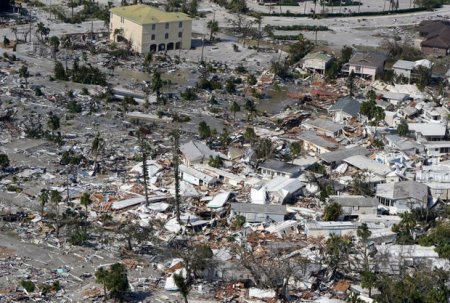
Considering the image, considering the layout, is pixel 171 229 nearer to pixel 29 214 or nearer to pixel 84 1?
pixel 29 214

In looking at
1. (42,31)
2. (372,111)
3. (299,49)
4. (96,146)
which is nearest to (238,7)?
(299,49)

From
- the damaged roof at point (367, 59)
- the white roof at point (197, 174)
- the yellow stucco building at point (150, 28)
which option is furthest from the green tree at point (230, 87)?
the white roof at point (197, 174)

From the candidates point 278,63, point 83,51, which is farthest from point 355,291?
point 83,51

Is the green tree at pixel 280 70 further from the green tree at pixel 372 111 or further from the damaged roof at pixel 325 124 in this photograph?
the damaged roof at pixel 325 124

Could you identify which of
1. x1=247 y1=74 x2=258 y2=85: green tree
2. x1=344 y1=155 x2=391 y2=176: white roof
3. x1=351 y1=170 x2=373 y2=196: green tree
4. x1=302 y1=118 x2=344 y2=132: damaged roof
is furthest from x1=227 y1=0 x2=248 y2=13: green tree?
x1=351 y1=170 x2=373 y2=196: green tree

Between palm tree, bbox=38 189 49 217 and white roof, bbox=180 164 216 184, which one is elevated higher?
white roof, bbox=180 164 216 184

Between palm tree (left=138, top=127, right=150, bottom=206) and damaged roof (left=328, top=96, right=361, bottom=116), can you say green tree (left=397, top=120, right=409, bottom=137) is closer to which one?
damaged roof (left=328, top=96, right=361, bottom=116)
